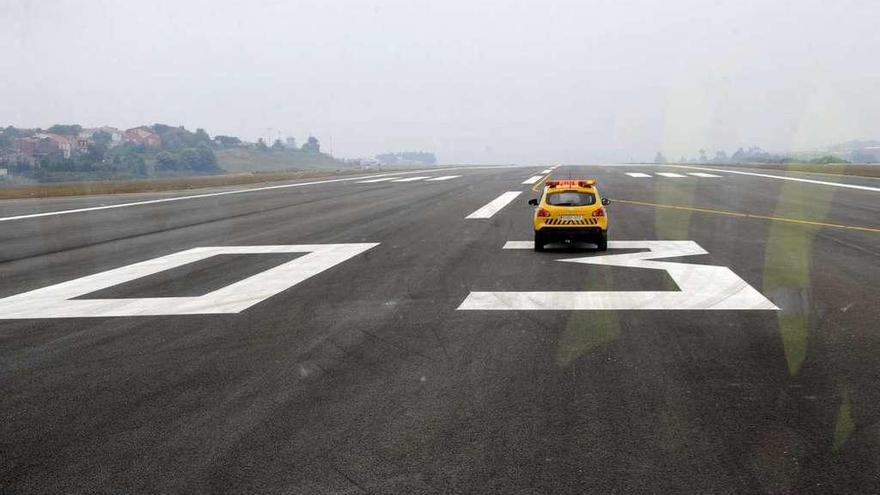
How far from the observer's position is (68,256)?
16219 mm

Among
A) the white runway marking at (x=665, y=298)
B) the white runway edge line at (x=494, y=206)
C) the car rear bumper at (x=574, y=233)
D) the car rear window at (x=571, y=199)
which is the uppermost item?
the car rear window at (x=571, y=199)

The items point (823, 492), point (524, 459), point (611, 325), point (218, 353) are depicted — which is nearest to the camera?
point (823, 492)

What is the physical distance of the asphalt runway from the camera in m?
4.69

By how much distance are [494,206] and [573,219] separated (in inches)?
493

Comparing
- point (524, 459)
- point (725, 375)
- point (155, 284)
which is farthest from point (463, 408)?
point (155, 284)

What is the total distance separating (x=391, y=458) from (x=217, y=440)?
1.38 meters

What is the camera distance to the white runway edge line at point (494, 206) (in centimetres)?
2325

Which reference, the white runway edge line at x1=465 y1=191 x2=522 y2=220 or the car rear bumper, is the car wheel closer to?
the car rear bumper

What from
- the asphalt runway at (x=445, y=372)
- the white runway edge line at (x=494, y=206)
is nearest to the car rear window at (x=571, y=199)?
the asphalt runway at (x=445, y=372)

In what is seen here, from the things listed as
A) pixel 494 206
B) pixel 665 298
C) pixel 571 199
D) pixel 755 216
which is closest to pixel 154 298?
pixel 665 298

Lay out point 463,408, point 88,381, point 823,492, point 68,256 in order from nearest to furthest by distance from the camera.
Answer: point 823,492
point 463,408
point 88,381
point 68,256

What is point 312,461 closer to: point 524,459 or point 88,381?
point 524,459

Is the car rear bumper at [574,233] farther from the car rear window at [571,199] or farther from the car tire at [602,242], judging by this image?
the car rear window at [571,199]

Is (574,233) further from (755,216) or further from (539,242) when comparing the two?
(755,216)
